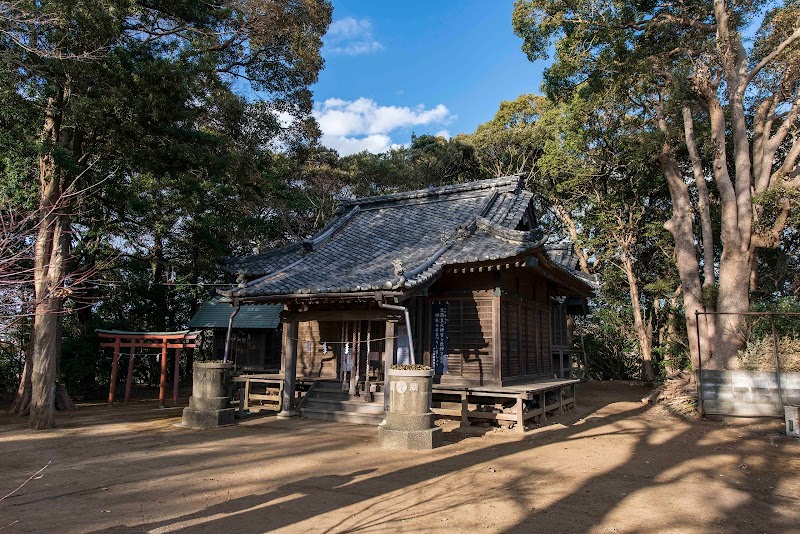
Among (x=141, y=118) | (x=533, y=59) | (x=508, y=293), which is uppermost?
(x=533, y=59)

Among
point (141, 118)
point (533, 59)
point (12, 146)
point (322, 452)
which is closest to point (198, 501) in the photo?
point (322, 452)

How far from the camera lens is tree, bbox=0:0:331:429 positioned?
11.2m

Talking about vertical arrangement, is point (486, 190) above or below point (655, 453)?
above

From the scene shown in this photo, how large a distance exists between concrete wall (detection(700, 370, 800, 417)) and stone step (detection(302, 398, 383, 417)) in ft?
29.7

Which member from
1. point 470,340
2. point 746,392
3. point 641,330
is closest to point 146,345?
point 470,340

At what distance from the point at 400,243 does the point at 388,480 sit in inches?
353

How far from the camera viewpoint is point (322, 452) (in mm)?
9242

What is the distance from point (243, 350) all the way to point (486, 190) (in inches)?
486

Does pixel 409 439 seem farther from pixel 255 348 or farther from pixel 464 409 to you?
pixel 255 348

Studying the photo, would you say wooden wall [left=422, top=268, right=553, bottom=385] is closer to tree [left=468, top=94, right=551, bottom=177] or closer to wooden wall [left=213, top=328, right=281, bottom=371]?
wooden wall [left=213, top=328, right=281, bottom=371]

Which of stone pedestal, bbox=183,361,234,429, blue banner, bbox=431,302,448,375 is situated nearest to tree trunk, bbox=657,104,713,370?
blue banner, bbox=431,302,448,375

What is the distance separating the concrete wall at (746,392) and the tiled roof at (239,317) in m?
15.1

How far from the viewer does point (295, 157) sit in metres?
26.6

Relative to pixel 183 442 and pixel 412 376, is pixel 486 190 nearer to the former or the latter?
pixel 412 376
